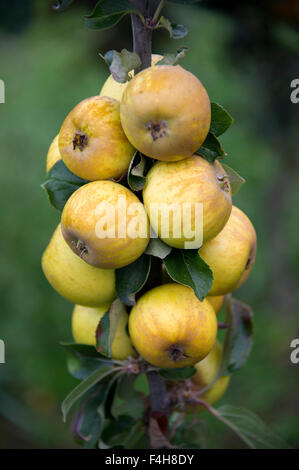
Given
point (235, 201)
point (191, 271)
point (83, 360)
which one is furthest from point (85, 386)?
point (235, 201)

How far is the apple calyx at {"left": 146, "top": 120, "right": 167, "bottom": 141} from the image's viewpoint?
A: 0.69m

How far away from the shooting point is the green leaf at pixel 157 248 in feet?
2.47

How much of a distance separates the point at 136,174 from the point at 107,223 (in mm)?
Result: 80

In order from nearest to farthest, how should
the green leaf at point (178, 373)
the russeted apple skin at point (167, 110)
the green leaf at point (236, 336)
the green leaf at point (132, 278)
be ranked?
the russeted apple skin at point (167, 110) < the green leaf at point (132, 278) < the green leaf at point (178, 373) < the green leaf at point (236, 336)

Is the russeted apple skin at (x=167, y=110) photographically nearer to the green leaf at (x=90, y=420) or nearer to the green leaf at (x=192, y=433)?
the green leaf at (x=90, y=420)

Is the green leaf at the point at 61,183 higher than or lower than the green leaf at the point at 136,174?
lower

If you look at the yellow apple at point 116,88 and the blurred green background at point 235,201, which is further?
the blurred green background at point 235,201

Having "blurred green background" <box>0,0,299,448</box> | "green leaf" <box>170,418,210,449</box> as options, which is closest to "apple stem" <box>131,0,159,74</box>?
"green leaf" <box>170,418,210,449</box>

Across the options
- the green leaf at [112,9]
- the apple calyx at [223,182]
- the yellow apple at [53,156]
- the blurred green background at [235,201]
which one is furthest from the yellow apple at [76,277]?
the blurred green background at [235,201]

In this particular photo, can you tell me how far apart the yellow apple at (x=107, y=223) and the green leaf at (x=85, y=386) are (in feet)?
0.81

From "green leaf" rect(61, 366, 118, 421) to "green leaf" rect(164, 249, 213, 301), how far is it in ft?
0.86

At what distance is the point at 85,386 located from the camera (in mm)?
889
